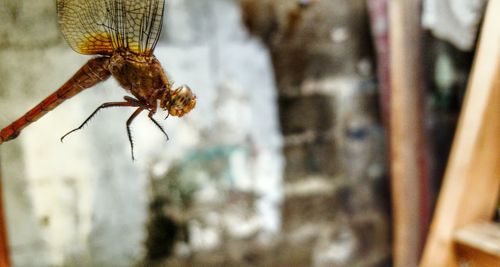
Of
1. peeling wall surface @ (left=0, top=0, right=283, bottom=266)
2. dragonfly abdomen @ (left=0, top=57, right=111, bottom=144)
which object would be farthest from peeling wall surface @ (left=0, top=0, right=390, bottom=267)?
dragonfly abdomen @ (left=0, top=57, right=111, bottom=144)

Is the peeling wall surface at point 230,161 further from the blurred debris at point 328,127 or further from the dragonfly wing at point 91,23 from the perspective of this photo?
the dragonfly wing at point 91,23

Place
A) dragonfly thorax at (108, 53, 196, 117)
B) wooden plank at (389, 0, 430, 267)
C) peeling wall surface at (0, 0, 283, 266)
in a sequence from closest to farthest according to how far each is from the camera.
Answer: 1. dragonfly thorax at (108, 53, 196, 117)
2. peeling wall surface at (0, 0, 283, 266)
3. wooden plank at (389, 0, 430, 267)

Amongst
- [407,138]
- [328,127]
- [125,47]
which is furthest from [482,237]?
[125,47]

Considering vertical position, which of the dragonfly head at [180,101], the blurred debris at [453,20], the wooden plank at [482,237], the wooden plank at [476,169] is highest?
the blurred debris at [453,20]

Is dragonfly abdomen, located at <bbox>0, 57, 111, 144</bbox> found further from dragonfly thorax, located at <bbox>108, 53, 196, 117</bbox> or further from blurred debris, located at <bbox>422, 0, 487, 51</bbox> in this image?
blurred debris, located at <bbox>422, 0, 487, 51</bbox>

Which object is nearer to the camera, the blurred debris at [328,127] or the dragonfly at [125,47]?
the dragonfly at [125,47]

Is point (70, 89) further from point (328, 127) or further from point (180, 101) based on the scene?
point (328, 127)

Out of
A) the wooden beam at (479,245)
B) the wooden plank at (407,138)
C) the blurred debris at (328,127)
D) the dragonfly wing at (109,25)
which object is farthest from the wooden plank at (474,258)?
the dragonfly wing at (109,25)
